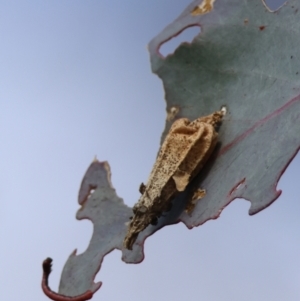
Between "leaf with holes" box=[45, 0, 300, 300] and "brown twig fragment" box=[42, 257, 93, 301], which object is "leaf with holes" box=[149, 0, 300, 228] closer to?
"leaf with holes" box=[45, 0, 300, 300]

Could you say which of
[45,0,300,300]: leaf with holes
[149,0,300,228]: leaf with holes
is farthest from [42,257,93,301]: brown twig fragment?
[149,0,300,228]: leaf with holes

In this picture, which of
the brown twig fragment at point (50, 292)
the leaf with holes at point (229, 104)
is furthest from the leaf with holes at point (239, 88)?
the brown twig fragment at point (50, 292)

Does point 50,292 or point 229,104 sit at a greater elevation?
point 229,104

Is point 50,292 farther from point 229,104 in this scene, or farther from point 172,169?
point 229,104

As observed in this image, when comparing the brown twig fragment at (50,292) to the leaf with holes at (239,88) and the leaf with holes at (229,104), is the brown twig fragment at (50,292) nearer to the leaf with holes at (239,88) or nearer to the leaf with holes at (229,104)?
the leaf with holes at (229,104)

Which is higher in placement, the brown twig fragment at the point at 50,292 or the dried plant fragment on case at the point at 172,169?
the dried plant fragment on case at the point at 172,169

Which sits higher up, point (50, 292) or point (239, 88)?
point (239, 88)

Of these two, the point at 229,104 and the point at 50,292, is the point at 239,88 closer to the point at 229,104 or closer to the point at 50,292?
the point at 229,104

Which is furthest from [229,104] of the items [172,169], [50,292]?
[50,292]
